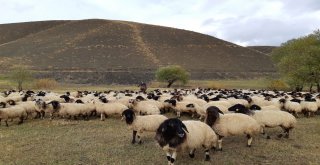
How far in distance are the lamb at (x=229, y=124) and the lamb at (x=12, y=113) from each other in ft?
A: 36.0

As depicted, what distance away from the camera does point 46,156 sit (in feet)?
40.4

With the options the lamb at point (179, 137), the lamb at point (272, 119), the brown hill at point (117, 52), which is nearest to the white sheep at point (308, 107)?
the lamb at point (272, 119)

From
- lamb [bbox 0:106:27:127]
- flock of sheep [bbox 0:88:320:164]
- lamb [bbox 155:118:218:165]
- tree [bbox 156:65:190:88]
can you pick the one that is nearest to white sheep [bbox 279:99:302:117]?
flock of sheep [bbox 0:88:320:164]

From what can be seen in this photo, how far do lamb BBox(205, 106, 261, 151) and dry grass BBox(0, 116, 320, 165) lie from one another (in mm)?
640

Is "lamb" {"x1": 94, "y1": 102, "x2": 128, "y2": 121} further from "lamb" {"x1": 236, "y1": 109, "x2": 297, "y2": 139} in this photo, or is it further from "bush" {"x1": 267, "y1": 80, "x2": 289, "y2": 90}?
"bush" {"x1": 267, "y1": 80, "x2": 289, "y2": 90}

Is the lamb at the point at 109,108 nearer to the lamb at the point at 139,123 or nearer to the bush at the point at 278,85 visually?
the lamb at the point at 139,123

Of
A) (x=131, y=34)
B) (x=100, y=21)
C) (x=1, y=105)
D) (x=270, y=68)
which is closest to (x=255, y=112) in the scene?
(x=1, y=105)

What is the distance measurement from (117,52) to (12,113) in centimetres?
8688

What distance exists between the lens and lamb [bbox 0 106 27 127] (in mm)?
18562

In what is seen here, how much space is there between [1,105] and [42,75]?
6539 centimetres

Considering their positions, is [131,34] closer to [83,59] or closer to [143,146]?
[83,59]

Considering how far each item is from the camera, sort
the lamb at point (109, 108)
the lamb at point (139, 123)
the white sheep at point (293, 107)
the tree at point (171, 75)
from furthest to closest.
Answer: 1. the tree at point (171, 75)
2. the white sheep at point (293, 107)
3. the lamb at point (109, 108)
4. the lamb at point (139, 123)

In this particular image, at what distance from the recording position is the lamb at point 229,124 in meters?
12.7

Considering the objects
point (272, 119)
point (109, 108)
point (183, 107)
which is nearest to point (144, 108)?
point (109, 108)
